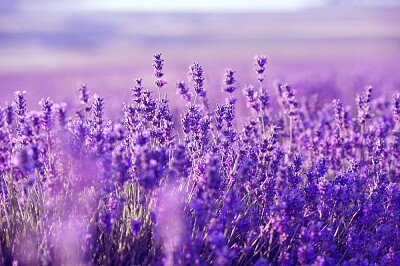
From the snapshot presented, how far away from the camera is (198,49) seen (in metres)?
39.0

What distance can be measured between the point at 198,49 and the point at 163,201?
3700cm

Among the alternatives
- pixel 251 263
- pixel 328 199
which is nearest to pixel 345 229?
pixel 328 199

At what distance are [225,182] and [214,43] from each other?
1654 inches

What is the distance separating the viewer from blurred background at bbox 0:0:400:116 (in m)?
14.2

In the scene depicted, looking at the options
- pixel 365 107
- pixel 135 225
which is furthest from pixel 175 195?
pixel 365 107

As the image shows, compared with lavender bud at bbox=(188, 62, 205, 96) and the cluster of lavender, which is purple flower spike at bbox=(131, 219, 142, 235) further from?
lavender bud at bbox=(188, 62, 205, 96)

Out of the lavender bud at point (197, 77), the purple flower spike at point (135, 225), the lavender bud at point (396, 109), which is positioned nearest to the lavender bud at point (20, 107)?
the purple flower spike at point (135, 225)

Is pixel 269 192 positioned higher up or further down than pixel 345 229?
higher up

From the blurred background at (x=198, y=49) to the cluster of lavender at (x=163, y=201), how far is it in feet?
15.2

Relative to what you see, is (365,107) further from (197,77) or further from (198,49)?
(198,49)

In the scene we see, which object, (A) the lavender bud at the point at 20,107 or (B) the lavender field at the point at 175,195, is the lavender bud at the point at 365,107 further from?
(A) the lavender bud at the point at 20,107

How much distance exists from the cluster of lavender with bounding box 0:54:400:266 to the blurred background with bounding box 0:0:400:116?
183 inches

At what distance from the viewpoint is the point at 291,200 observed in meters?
2.59

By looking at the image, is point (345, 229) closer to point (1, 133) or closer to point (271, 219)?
point (271, 219)
